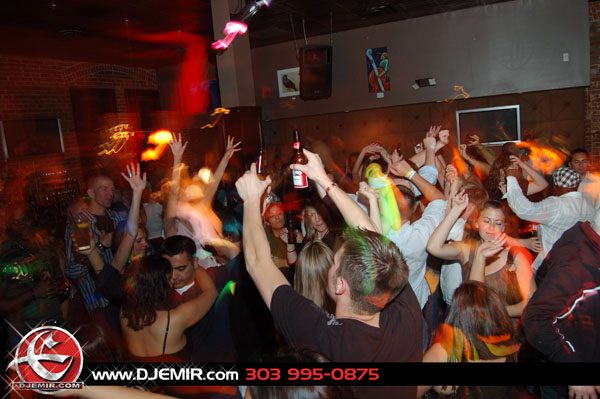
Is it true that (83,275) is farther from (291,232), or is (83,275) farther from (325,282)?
(325,282)

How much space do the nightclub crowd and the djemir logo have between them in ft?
0.18

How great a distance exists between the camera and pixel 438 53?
6277 millimetres

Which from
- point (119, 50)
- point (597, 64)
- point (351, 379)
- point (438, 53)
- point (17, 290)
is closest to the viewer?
point (351, 379)

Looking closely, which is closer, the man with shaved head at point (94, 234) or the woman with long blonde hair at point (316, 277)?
the woman with long blonde hair at point (316, 277)

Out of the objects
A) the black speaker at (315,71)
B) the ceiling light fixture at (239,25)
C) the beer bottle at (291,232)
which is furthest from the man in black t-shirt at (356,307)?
the black speaker at (315,71)

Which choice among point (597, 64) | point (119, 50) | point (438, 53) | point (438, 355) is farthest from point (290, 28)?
point (438, 355)

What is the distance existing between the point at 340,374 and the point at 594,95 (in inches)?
256

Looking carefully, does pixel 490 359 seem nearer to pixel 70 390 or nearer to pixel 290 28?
pixel 70 390

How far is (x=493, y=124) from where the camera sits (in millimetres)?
6086

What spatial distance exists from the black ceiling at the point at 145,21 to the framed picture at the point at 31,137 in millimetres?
1029

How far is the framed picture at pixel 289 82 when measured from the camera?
7.39 m

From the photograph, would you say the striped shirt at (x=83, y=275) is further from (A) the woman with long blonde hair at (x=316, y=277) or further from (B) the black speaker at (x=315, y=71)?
(B) the black speaker at (x=315, y=71)

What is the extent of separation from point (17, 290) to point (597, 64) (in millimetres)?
7142

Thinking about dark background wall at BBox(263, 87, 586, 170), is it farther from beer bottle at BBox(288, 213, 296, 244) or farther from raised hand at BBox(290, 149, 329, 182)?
raised hand at BBox(290, 149, 329, 182)
